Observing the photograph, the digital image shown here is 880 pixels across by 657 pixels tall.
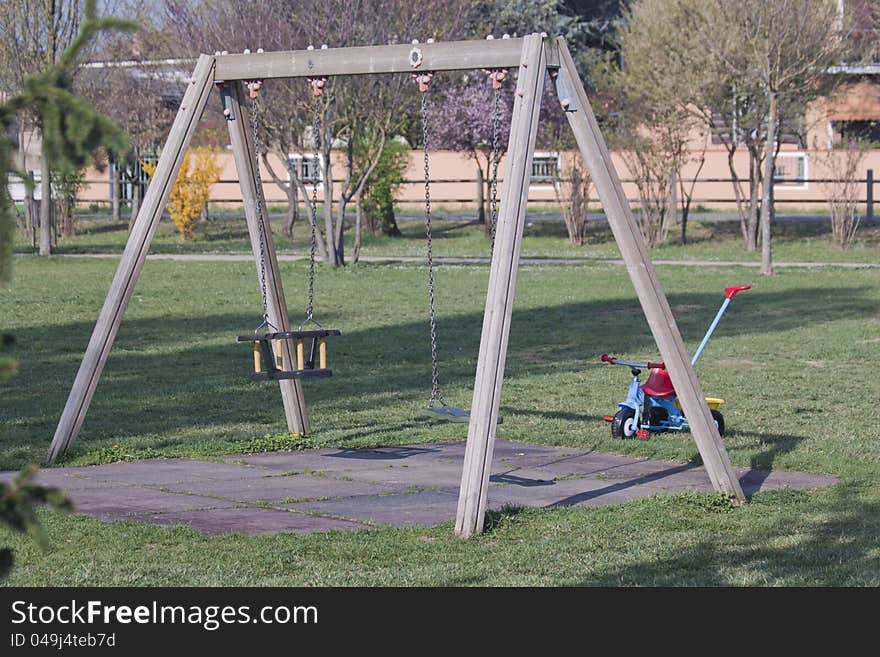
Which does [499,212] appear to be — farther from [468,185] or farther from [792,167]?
[792,167]

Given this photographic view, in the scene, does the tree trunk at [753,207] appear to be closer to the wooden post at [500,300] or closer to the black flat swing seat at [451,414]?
the black flat swing seat at [451,414]

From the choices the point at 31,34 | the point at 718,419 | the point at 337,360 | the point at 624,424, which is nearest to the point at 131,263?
the point at 624,424

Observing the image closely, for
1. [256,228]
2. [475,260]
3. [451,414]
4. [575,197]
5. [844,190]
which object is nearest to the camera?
[451,414]

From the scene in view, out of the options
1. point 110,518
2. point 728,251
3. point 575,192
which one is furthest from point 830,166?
point 110,518

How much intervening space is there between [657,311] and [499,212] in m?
1.17

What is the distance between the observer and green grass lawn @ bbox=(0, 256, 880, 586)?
578 cm

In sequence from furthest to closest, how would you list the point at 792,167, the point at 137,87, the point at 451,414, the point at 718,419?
the point at 792,167
the point at 137,87
the point at 718,419
the point at 451,414

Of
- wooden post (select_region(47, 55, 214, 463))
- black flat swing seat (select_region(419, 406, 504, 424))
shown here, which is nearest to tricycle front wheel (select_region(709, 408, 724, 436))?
black flat swing seat (select_region(419, 406, 504, 424))

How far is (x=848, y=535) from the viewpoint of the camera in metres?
6.33

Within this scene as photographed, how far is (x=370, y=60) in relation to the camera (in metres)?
7.86

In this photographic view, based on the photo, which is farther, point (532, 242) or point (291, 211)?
point (291, 211)

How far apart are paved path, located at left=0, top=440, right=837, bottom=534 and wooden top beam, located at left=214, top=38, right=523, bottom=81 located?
2470mm

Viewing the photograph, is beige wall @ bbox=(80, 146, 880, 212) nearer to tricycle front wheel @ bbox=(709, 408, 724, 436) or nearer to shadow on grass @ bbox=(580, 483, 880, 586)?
tricycle front wheel @ bbox=(709, 408, 724, 436)
